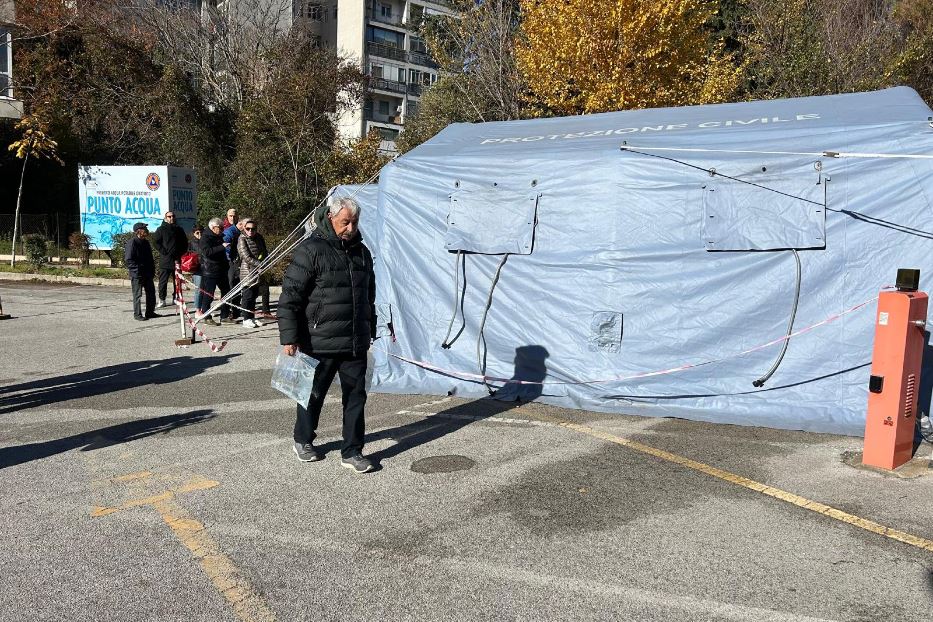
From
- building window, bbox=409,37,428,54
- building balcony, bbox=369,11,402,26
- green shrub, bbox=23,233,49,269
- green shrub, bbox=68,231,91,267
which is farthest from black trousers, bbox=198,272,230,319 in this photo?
building window, bbox=409,37,428,54

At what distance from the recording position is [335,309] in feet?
16.7

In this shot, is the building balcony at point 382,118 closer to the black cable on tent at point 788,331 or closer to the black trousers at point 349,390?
the black cable on tent at point 788,331

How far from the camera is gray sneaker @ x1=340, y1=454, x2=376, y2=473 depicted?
523cm

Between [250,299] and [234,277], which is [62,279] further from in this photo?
[250,299]

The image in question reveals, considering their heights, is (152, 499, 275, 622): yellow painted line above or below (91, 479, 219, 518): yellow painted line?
above

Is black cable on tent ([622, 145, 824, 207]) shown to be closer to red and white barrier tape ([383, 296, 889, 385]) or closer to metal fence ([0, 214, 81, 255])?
red and white barrier tape ([383, 296, 889, 385])

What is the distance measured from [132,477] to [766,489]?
432cm

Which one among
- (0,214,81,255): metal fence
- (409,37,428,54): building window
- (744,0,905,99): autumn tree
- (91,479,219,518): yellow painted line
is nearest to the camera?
(91,479,219,518): yellow painted line

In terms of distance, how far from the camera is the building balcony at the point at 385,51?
178ft

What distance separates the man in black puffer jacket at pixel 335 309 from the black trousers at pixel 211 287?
304 inches

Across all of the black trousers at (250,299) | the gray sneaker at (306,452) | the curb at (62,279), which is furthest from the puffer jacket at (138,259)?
the gray sneaker at (306,452)

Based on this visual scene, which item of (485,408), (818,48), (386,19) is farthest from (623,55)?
(386,19)

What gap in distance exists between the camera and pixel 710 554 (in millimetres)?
3916

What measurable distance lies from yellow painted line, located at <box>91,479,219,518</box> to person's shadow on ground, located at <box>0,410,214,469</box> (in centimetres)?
137
